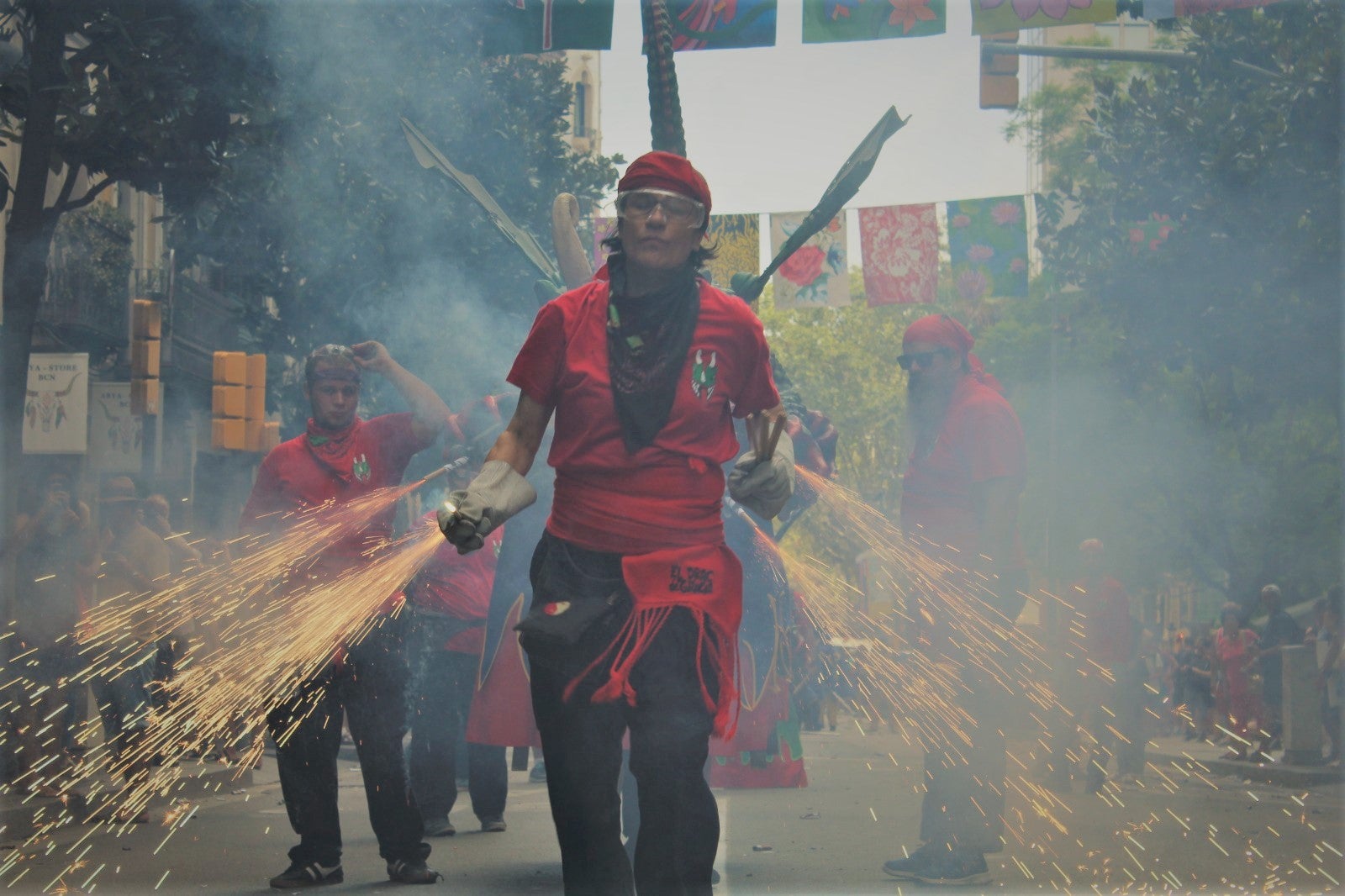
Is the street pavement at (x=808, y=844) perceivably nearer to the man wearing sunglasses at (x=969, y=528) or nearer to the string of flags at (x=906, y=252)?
the man wearing sunglasses at (x=969, y=528)

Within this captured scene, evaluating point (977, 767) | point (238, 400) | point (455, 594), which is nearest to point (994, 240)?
point (238, 400)

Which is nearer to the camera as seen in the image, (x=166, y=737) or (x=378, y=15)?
(x=166, y=737)

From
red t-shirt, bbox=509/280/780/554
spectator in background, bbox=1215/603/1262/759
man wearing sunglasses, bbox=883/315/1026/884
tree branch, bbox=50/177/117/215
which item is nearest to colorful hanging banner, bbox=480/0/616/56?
tree branch, bbox=50/177/117/215

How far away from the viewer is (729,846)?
7.29m

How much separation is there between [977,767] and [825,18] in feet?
18.3

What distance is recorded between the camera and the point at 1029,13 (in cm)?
1123

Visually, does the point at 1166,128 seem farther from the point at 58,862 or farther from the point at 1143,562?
the point at 1143,562

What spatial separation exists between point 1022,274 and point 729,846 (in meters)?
12.6

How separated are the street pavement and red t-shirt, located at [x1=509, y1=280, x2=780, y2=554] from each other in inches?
96.9

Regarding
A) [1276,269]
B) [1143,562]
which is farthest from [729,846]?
[1143,562]

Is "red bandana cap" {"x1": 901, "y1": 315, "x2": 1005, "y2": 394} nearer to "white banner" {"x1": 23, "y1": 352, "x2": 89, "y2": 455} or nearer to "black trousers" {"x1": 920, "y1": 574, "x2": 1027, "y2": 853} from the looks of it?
"black trousers" {"x1": 920, "y1": 574, "x2": 1027, "y2": 853}

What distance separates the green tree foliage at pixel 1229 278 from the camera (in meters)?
12.9

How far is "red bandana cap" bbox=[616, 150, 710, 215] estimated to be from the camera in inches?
159

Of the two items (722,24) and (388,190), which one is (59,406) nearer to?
(388,190)
